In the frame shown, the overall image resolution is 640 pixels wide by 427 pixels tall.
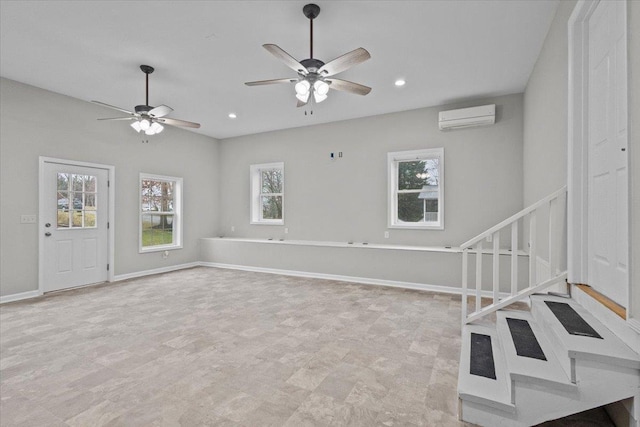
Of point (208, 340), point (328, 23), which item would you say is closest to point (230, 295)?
point (208, 340)

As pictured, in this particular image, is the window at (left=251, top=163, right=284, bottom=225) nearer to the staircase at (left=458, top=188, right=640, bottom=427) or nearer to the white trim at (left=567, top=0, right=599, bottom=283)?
the staircase at (left=458, top=188, right=640, bottom=427)

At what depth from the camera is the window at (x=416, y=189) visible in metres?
5.18

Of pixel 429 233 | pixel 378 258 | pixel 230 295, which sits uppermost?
pixel 429 233

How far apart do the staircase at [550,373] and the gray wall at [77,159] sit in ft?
18.7

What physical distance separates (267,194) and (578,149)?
5.59 meters

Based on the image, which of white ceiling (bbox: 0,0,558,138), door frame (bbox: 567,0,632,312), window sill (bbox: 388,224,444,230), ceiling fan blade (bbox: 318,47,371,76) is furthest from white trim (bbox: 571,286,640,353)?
window sill (bbox: 388,224,444,230)

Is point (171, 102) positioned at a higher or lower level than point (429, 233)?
higher

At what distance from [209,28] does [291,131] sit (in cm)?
350

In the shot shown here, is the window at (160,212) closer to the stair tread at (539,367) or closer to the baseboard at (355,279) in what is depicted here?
the baseboard at (355,279)

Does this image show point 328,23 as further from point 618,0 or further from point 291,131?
point 291,131

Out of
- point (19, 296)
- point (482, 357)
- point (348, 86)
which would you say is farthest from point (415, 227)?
point (19, 296)

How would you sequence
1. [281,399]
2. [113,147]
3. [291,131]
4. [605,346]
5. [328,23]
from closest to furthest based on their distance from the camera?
[605,346], [281,399], [328,23], [113,147], [291,131]

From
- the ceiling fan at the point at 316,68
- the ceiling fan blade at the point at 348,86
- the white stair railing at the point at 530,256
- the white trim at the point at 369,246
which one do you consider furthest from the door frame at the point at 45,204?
the white stair railing at the point at 530,256

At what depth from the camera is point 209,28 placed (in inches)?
117
